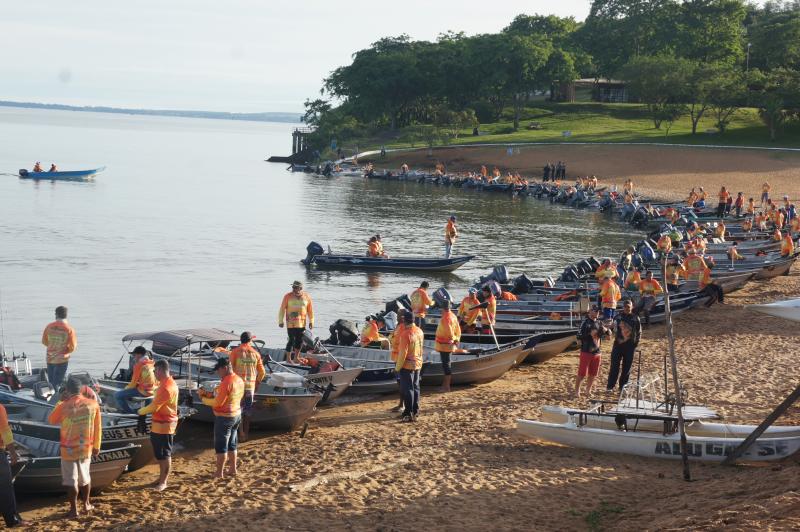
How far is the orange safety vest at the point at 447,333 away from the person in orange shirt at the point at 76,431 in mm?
7533

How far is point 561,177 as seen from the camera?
260 feet

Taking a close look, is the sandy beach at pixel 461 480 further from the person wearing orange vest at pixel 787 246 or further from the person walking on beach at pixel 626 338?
the person wearing orange vest at pixel 787 246

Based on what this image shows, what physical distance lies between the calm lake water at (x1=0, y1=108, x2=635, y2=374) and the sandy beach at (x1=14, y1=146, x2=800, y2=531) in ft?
30.0

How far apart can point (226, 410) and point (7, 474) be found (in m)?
2.88

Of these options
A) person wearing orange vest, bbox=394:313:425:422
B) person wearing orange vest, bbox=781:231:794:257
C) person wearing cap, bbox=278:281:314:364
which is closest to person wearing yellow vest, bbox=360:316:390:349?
person wearing cap, bbox=278:281:314:364

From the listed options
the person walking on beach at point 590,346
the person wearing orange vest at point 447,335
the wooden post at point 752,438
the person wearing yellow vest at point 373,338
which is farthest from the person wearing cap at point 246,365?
the wooden post at point 752,438

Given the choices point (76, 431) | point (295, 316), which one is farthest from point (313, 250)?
A: point (76, 431)

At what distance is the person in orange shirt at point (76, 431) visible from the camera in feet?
38.0

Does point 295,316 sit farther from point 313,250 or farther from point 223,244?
point 223,244

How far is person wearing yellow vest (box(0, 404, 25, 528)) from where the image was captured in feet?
37.0

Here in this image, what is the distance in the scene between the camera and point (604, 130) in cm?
9419

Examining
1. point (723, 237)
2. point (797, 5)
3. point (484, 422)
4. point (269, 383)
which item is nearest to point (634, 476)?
point (484, 422)

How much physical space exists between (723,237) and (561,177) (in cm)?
3847

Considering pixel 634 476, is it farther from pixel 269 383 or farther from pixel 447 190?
pixel 447 190
